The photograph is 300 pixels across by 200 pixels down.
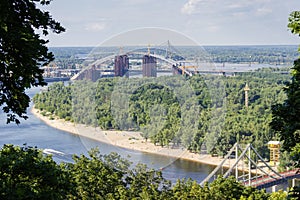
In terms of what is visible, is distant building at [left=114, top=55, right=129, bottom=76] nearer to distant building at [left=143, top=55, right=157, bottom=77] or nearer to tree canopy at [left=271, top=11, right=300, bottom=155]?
distant building at [left=143, top=55, right=157, bottom=77]

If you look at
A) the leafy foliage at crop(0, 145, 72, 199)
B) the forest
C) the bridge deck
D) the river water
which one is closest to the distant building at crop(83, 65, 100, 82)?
the forest

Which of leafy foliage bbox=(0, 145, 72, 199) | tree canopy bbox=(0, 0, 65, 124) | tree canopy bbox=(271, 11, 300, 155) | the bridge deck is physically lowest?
the bridge deck

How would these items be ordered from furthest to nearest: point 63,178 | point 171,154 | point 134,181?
point 171,154
point 134,181
point 63,178

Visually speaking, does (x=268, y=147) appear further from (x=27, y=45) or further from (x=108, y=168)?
(x=27, y=45)

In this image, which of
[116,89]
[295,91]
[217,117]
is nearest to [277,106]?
[295,91]

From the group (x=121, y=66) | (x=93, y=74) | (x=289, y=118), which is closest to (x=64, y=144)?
(x=121, y=66)

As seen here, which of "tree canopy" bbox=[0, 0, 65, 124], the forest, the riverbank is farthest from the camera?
the forest

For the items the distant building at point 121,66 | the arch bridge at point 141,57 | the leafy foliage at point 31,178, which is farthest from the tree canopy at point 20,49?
the distant building at point 121,66

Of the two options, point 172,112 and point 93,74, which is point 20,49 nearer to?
point 172,112
